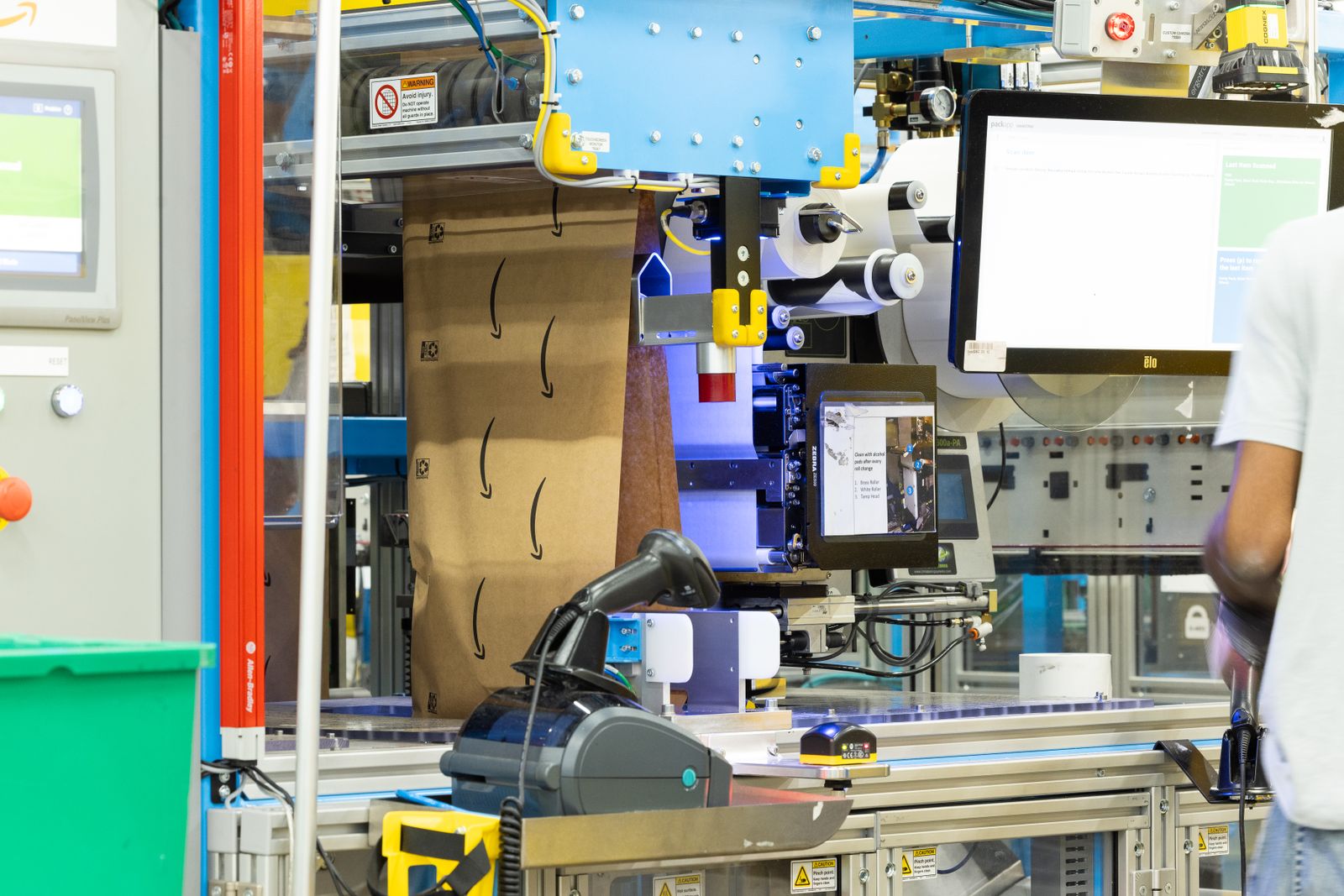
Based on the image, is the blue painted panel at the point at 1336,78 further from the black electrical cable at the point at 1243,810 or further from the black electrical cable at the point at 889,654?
the black electrical cable at the point at 1243,810

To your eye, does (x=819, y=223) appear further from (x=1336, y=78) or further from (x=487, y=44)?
(x=1336, y=78)

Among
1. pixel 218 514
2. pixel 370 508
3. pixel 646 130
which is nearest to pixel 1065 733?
pixel 646 130

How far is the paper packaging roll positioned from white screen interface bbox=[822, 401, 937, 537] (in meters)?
0.39

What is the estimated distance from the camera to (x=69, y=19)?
2369 mm

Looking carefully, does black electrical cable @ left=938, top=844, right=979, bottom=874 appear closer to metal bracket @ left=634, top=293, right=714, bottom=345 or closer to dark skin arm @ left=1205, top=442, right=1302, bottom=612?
metal bracket @ left=634, top=293, right=714, bottom=345

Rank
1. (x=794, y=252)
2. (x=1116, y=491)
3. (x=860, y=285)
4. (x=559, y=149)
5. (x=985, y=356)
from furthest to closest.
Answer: (x=1116, y=491) → (x=985, y=356) → (x=860, y=285) → (x=794, y=252) → (x=559, y=149)

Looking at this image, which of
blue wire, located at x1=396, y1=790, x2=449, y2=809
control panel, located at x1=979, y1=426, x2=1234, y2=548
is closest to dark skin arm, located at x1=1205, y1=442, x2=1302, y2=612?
blue wire, located at x1=396, y1=790, x2=449, y2=809

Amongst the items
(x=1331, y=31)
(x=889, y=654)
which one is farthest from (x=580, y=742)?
(x=1331, y=31)

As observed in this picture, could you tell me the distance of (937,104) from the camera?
13.0ft

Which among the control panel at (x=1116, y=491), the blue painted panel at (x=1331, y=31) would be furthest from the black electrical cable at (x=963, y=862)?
the blue painted panel at (x=1331, y=31)

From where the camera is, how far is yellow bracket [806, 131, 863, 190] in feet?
9.98

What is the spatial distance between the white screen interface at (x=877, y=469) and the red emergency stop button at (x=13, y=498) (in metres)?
1.51

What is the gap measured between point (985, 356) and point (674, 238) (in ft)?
2.47

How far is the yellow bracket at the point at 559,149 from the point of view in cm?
273
